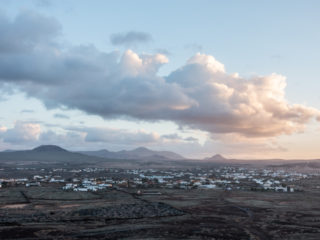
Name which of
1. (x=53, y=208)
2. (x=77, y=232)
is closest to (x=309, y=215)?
(x=77, y=232)

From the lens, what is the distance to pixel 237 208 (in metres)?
67.2

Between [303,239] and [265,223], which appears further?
[265,223]

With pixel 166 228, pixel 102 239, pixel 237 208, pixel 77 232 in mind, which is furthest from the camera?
pixel 237 208

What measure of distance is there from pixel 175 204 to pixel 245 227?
24.3 metres

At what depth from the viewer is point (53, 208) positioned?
62.9 meters

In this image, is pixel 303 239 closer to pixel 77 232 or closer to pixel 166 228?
pixel 166 228

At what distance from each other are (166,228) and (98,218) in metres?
12.6

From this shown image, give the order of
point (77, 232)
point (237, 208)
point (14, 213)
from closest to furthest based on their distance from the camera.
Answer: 1. point (77, 232)
2. point (14, 213)
3. point (237, 208)

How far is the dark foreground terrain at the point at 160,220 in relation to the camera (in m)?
43.2

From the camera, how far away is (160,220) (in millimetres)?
53562

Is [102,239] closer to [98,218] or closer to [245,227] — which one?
[98,218]

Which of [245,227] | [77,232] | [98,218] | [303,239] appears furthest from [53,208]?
[303,239]

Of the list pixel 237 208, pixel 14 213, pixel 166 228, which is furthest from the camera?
pixel 237 208

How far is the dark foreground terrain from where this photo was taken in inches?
1703
